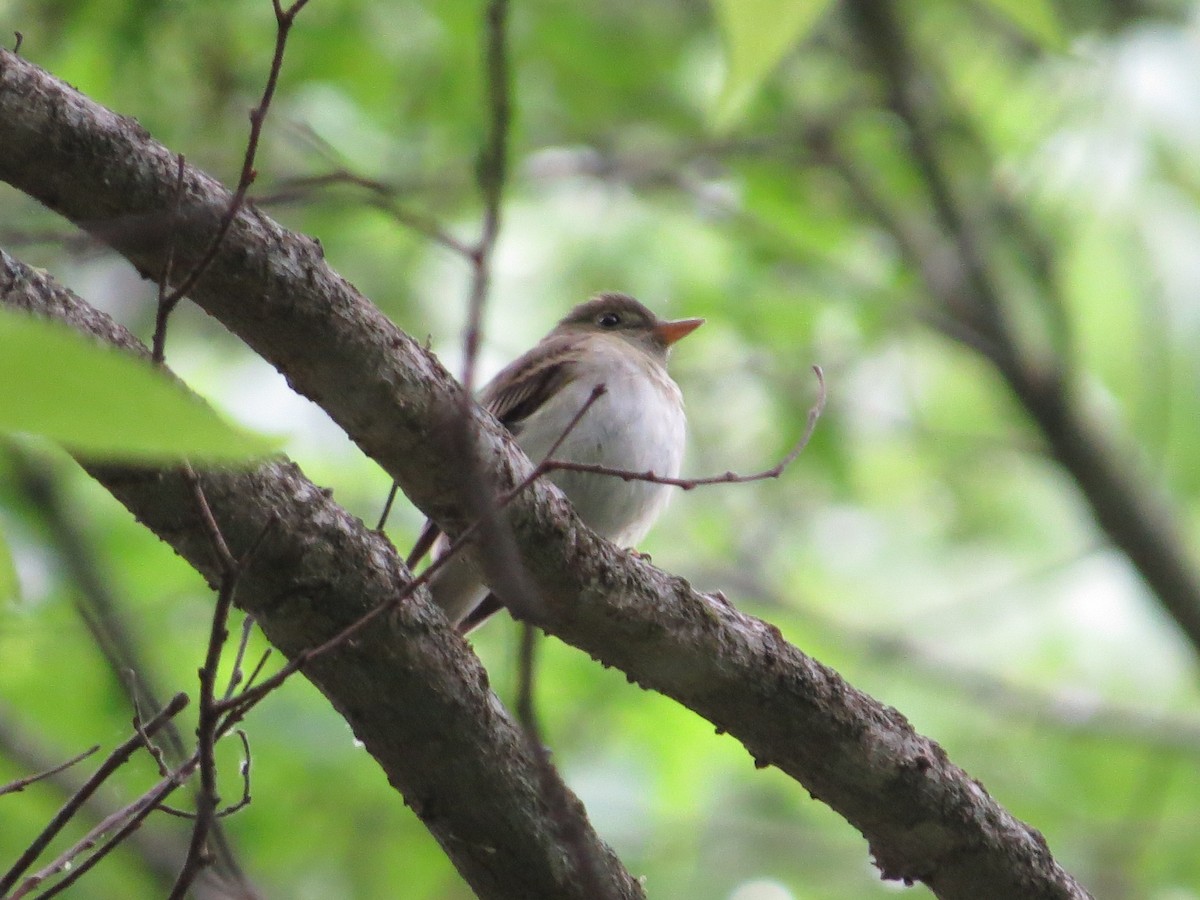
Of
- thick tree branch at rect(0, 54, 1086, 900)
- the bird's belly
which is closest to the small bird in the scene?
the bird's belly

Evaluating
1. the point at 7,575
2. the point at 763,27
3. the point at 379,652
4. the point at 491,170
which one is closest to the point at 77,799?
the point at 7,575

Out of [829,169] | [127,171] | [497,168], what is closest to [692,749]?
[829,169]

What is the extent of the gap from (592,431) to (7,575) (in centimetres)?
252

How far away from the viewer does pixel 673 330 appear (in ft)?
19.0

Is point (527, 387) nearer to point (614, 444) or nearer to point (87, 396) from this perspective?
point (614, 444)

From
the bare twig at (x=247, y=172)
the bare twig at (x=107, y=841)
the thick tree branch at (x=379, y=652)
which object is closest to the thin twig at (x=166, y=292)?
the bare twig at (x=247, y=172)

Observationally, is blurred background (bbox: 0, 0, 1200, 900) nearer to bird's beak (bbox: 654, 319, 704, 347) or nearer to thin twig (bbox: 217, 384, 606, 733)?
bird's beak (bbox: 654, 319, 704, 347)

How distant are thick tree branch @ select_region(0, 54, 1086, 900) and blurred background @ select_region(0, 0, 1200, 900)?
7.68ft

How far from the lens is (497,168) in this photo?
147 cm

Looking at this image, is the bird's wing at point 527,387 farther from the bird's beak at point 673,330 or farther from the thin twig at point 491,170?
the thin twig at point 491,170

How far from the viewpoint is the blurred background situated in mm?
5637

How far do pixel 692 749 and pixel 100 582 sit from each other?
318 cm

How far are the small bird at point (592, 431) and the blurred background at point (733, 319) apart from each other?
826 millimetres

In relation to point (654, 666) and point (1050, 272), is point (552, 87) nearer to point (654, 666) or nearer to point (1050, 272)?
point (1050, 272)
